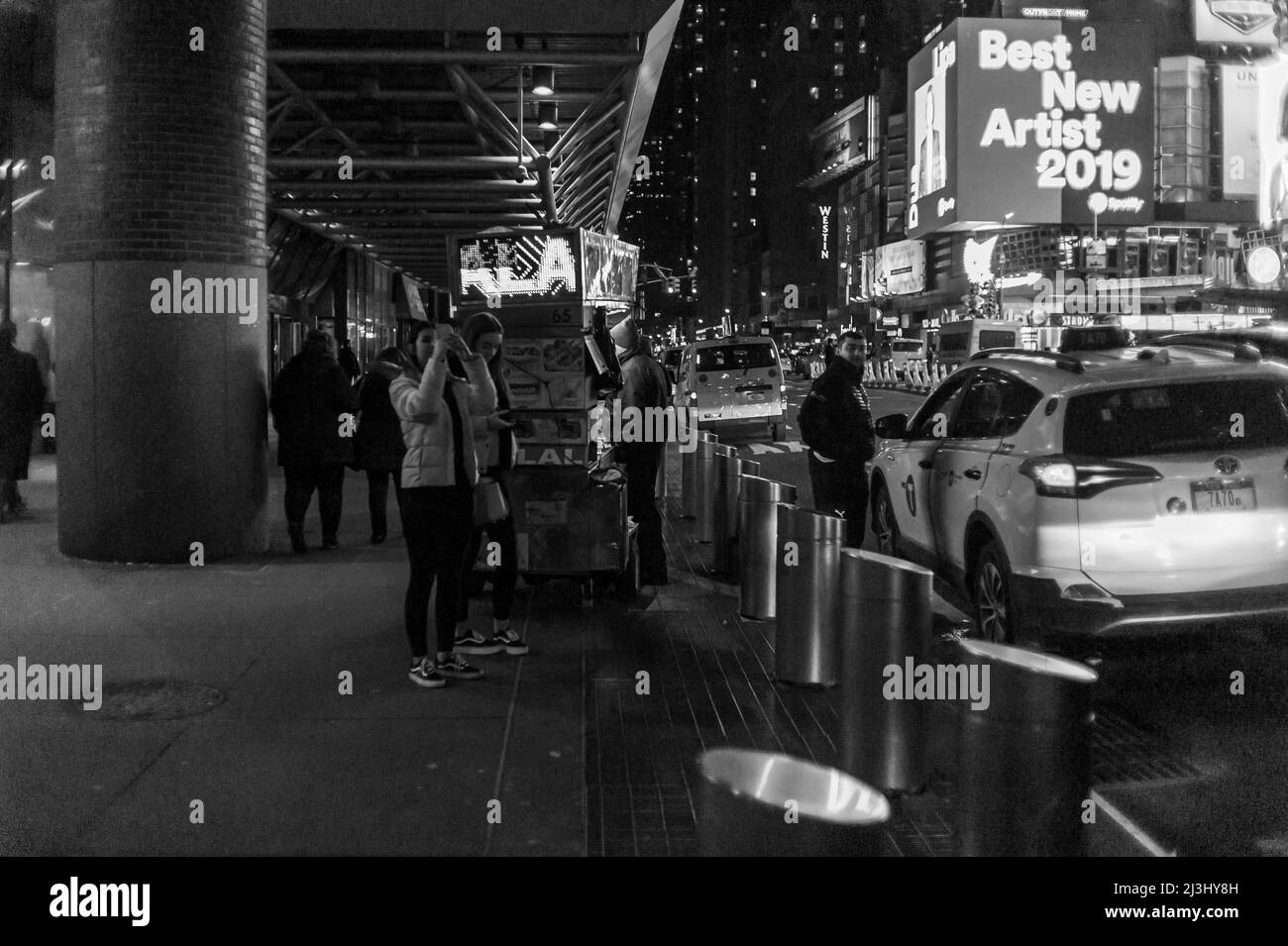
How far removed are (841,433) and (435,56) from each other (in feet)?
31.1

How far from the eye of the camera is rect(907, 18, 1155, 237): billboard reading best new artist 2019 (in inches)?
2534

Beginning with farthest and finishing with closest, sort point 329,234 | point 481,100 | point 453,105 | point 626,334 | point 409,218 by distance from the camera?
point 329,234
point 409,218
point 453,105
point 481,100
point 626,334

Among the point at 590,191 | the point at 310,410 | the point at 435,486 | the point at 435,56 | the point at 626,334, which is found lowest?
the point at 435,486

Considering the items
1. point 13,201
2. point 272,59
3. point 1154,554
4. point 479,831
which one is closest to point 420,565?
point 479,831

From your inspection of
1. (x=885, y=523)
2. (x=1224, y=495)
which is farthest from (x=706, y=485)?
(x=1224, y=495)

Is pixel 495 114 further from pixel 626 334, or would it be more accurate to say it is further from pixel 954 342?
pixel 954 342

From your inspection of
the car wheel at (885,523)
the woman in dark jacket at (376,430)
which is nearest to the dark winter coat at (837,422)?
the car wheel at (885,523)

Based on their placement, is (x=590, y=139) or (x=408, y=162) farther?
(x=590, y=139)

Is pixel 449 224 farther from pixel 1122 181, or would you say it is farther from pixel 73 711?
pixel 1122 181

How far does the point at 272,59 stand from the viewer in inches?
634

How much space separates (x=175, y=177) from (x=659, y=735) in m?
6.67

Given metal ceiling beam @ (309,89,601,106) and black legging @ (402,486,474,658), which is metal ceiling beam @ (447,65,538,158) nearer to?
metal ceiling beam @ (309,89,601,106)

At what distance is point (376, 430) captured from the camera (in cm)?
1188
